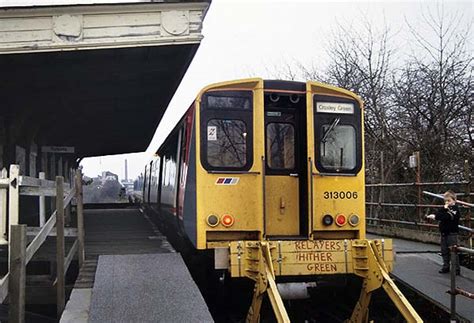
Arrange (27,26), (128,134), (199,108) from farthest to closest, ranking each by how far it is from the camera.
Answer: (128,134)
(27,26)
(199,108)

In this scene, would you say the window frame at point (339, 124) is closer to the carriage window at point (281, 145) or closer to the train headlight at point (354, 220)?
the carriage window at point (281, 145)

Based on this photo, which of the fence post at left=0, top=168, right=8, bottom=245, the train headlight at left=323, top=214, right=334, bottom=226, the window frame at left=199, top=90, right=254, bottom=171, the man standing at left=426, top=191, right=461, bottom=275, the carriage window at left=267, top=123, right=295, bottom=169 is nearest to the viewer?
the fence post at left=0, top=168, right=8, bottom=245

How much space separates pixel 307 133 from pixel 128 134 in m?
16.4

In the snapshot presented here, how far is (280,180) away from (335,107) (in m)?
1.32

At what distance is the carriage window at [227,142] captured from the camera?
24.6 ft

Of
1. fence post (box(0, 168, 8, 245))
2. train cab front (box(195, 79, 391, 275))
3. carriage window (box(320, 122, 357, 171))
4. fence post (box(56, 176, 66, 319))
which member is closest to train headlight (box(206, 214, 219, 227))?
train cab front (box(195, 79, 391, 275))

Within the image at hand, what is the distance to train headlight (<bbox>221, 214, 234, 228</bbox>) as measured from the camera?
24.0ft

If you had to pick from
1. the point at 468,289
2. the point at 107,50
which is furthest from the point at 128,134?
the point at 468,289

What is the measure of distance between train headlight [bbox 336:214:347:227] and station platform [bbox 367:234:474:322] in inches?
53.3

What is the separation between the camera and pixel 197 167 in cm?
736

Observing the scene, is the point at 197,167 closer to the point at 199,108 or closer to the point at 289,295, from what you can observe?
the point at 199,108

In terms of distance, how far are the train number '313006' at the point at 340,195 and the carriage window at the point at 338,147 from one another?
35cm

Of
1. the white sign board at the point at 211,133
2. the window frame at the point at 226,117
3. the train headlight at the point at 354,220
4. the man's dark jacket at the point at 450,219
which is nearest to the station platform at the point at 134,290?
the window frame at the point at 226,117

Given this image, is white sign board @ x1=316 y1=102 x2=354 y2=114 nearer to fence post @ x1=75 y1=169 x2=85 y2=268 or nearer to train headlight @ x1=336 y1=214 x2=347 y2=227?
train headlight @ x1=336 y1=214 x2=347 y2=227
